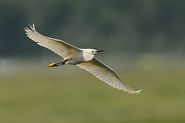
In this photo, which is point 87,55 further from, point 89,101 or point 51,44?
point 89,101

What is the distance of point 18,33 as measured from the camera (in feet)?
117

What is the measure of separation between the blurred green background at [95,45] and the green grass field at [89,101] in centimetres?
2

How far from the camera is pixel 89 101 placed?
15.4 m

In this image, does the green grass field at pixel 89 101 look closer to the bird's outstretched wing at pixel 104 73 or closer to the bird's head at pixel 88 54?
the bird's outstretched wing at pixel 104 73

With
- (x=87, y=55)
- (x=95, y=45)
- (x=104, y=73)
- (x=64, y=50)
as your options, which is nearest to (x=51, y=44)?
(x=64, y=50)

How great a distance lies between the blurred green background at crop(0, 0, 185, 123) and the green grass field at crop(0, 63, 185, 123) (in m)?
0.02

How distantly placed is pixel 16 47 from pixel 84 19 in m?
3.46

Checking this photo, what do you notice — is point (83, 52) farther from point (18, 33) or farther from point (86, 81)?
point (18, 33)

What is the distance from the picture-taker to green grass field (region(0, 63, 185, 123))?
13492 mm

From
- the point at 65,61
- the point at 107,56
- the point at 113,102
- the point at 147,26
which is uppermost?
the point at 147,26

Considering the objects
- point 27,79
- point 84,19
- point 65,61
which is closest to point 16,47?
point 84,19

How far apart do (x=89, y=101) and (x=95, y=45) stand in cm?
1891

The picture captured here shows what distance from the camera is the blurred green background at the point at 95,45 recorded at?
1698 centimetres

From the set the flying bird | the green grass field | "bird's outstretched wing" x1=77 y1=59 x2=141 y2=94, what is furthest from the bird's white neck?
the green grass field
